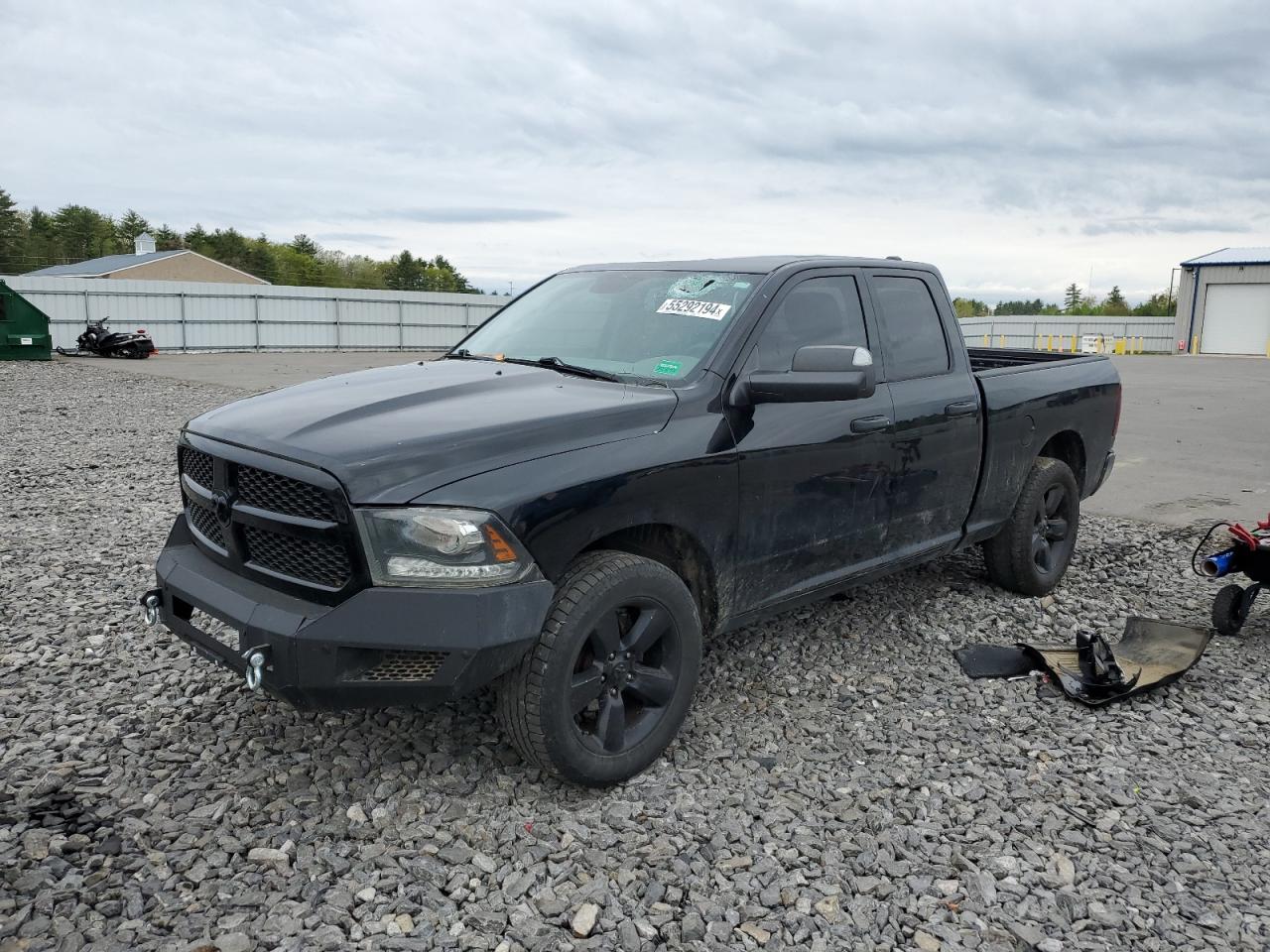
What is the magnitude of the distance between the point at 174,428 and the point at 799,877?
458 inches

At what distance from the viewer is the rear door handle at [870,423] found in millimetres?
4148

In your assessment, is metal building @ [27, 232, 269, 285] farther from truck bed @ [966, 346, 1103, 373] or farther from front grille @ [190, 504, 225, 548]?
front grille @ [190, 504, 225, 548]

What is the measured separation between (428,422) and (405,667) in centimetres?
79

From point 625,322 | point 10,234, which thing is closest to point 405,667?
point 625,322

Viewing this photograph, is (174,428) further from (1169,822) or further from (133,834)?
(1169,822)

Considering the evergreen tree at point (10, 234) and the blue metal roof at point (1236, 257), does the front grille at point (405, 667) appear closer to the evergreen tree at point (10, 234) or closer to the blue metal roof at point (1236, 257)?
the blue metal roof at point (1236, 257)

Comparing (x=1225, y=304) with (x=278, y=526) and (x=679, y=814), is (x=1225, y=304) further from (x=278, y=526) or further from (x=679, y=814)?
(x=278, y=526)

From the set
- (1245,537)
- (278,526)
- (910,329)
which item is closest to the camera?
(278,526)

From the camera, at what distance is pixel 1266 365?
33281 millimetres

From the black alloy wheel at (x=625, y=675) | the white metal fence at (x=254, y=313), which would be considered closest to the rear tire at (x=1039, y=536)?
the black alloy wheel at (x=625, y=675)

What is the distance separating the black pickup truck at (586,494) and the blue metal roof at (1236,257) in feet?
161

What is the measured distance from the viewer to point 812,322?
4211 mm

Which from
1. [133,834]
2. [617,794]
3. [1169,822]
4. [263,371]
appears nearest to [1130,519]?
[1169,822]

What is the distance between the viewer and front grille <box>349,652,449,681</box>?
9.52 ft
